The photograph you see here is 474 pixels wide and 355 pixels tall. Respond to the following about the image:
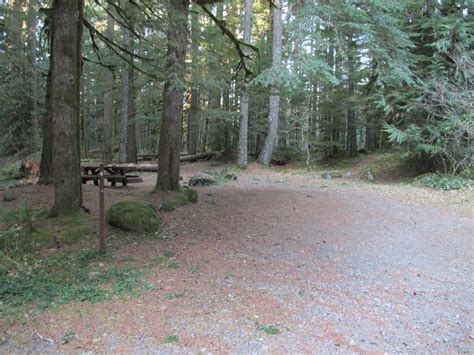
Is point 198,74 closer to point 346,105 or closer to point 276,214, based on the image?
point 346,105

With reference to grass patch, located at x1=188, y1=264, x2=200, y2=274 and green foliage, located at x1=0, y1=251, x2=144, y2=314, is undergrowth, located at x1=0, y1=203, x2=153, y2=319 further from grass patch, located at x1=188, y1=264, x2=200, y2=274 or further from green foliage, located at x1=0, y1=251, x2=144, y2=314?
grass patch, located at x1=188, y1=264, x2=200, y2=274

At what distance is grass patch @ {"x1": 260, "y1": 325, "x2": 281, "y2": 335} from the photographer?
3.20 meters

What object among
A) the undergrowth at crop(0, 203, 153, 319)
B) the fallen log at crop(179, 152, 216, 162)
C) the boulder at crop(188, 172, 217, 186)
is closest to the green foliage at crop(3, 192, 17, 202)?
the undergrowth at crop(0, 203, 153, 319)

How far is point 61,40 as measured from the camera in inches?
234

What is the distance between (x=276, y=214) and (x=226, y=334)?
5155 mm

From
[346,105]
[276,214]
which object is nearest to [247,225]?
[276,214]

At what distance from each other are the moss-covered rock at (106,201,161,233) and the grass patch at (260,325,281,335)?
3.43 m

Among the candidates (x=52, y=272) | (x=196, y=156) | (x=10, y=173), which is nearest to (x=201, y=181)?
(x=10, y=173)

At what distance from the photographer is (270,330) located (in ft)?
10.6

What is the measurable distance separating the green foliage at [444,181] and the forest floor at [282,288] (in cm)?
271

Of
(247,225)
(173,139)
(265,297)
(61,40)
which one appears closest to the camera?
(265,297)

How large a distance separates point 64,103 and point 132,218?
2.20 meters

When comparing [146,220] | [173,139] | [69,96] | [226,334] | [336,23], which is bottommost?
[226,334]

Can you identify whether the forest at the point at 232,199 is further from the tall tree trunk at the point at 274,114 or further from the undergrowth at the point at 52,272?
the tall tree trunk at the point at 274,114
